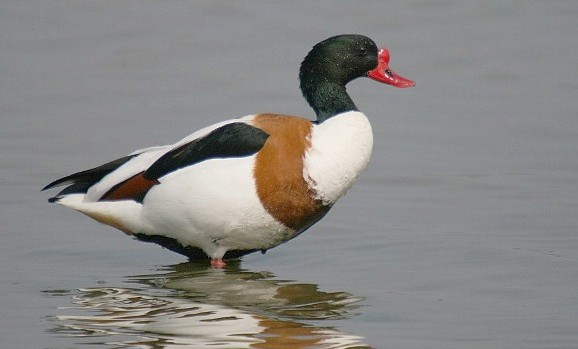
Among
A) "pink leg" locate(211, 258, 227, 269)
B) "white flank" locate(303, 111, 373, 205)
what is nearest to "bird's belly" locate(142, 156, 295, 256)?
"pink leg" locate(211, 258, 227, 269)

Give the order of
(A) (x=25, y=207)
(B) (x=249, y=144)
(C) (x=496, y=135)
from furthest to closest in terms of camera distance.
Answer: (C) (x=496, y=135) → (A) (x=25, y=207) → (B) (x=249, y=144)

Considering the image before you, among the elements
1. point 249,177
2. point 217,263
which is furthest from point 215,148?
point 217,263

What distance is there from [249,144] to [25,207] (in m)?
2.44

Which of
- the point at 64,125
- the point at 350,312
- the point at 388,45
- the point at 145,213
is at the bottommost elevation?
the point at 350,312

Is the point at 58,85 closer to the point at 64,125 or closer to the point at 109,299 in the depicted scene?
the point at 64,125

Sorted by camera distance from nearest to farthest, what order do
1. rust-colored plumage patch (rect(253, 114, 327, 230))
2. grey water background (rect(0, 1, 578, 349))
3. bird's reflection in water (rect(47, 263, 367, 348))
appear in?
bird's reflection in water (rect(47, 263, 367, 348))
grey water background (rect(0, 1, 578, 349))
rust-colored plumage patch (rect(253, 114, 327, 230))

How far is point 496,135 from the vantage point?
11.7 meters

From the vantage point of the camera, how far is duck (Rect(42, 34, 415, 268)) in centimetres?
827

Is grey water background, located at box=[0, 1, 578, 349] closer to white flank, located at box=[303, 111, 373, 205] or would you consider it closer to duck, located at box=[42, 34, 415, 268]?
duck, located at box=[42, 34, 415, 268]

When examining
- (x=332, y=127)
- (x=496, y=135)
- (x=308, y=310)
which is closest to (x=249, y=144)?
(x=332, y=127)

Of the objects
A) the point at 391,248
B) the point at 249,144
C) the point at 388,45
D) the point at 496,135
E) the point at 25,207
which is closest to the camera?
the point at 249,144

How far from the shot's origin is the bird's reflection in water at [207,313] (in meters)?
7.10

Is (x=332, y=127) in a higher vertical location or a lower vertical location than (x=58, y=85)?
lower

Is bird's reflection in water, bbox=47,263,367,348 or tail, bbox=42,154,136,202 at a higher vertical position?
tail, bbox=42,154,136,202
